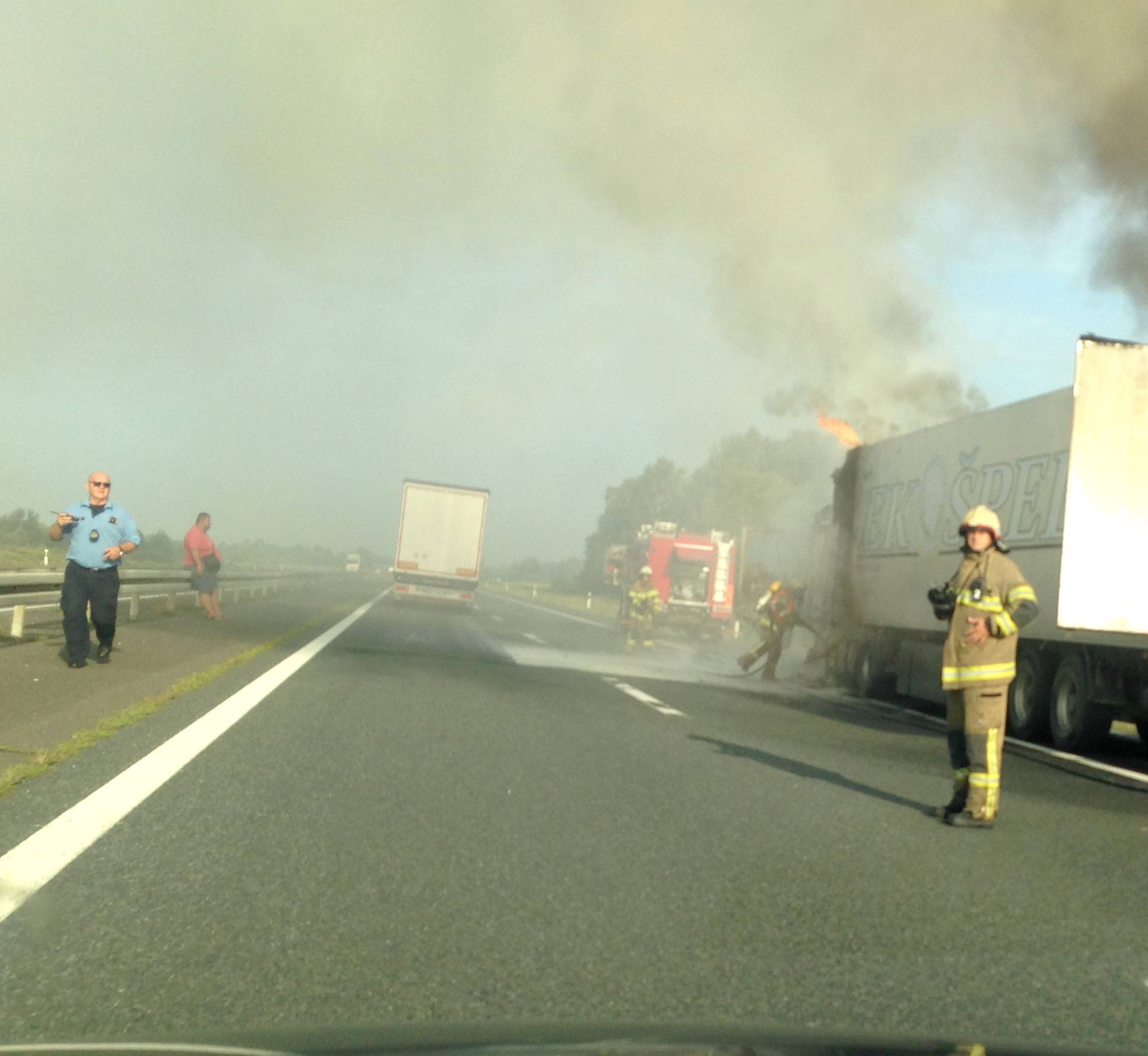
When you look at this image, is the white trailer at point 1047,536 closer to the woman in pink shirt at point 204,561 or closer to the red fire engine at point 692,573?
the woman in pink shirt at point 204,561

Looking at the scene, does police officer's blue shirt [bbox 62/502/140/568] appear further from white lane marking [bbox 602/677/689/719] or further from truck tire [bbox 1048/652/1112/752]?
truck tire [bbox 1048/652/1112/752]

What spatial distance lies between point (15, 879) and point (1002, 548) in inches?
225

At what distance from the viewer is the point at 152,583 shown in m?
25.9

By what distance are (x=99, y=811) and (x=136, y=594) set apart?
17405mm

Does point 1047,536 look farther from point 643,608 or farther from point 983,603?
point 643,608

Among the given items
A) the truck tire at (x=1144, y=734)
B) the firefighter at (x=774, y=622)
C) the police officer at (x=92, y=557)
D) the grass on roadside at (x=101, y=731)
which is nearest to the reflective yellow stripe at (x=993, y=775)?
the grass on roadside at (x=101, y=731)

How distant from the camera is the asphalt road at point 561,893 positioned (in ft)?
14.2

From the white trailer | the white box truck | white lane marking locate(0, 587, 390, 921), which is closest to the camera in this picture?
white lane marking locate(0, 587, 390, 921)

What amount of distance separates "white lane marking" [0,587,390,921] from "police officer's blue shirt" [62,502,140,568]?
2.36 metres

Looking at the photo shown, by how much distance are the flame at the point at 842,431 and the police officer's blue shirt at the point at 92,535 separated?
11.7 metres

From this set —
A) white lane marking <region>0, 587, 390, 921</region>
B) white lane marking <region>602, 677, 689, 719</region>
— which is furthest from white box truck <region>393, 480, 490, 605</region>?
white lane marking <region>0, 587, 390, 921</region>

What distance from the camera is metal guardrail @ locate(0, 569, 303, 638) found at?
16.7 m

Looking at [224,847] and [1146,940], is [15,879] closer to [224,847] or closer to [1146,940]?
[224,847]

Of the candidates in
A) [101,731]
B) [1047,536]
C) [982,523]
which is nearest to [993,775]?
[982,523]
